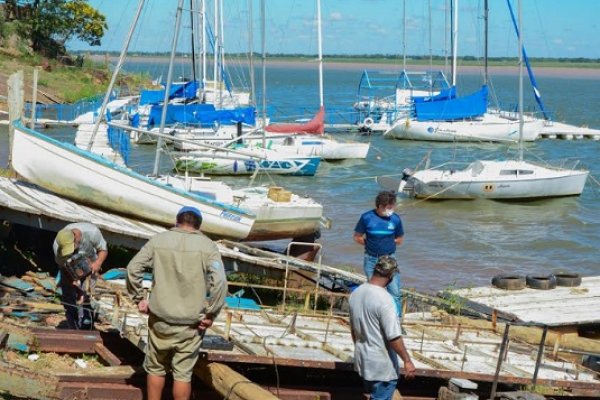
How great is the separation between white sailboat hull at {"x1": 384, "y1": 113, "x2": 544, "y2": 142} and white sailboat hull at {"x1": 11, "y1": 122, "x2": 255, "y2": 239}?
3342 centimetres

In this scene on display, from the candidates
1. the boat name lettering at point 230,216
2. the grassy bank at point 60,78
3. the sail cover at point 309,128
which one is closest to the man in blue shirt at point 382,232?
the boat name lettering at point 230,216

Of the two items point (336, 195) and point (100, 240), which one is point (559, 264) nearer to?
point (336, 195)

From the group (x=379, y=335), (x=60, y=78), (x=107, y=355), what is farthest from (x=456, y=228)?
(x=60, y=78)

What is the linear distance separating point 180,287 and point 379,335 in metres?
1.53

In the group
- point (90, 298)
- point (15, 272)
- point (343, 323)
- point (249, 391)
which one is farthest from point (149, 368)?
point (15, 272)

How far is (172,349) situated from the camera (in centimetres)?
740

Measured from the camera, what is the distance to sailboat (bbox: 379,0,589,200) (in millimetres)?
31000

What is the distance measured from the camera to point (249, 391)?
745 cm

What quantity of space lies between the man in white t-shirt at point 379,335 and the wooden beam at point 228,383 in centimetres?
76

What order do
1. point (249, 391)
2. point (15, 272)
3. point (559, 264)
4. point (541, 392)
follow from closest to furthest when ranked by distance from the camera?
point (249, 391)
point (541, 392)
point (15, 272)
point (559, 264)

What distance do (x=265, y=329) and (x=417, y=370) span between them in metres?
2.00

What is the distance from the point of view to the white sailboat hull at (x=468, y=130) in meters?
49.2

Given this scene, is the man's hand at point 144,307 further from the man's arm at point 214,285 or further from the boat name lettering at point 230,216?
the boat name lettering at point 230,216

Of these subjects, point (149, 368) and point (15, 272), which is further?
point (15, 272)
